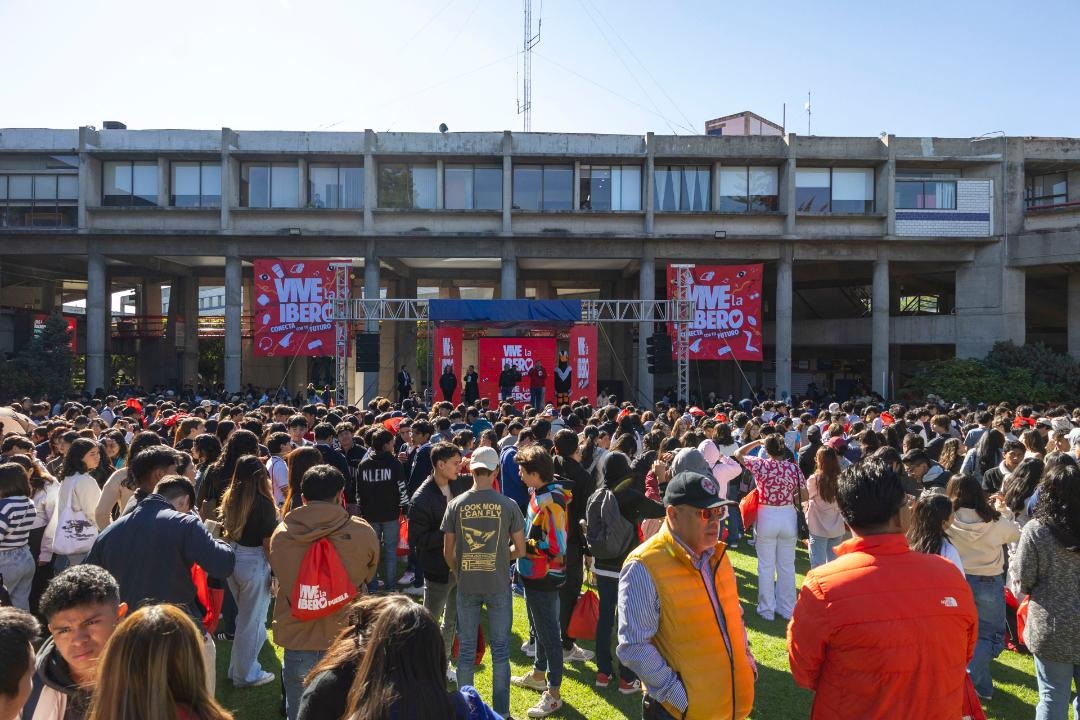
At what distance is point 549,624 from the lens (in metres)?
5.57

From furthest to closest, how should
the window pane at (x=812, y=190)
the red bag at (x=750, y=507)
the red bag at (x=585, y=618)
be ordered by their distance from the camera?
the window pane at (x=812, y=190) → the red bag at (x=750, y=507) → the red bag at (x=585, y=618)

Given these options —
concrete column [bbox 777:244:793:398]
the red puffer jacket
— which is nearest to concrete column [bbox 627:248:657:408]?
concrete column [bbox 777:244:793:398]

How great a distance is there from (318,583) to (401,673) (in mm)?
2378

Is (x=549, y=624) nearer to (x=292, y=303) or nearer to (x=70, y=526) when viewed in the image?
(x=70, y=526)

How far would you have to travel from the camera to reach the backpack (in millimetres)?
5688

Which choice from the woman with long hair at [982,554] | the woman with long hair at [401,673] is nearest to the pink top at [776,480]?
the woman with long hair at [982,554]

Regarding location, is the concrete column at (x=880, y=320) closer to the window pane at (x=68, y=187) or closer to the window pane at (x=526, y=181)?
the window pane at (x=526, y=181)

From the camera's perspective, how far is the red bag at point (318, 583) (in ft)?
14.2

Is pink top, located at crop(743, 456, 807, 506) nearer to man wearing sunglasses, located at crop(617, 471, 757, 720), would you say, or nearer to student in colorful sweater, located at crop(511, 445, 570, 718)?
student in colorful sweater, located at crop(511, 445, 570, 718)

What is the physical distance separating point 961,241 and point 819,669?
31.7 m

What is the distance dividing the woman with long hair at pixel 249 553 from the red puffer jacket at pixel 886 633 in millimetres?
3774

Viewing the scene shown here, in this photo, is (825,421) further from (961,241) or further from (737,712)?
(961,241)

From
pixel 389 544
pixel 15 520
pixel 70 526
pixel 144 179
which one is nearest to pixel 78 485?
pixel 70 526

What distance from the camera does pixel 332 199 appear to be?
2939cm
